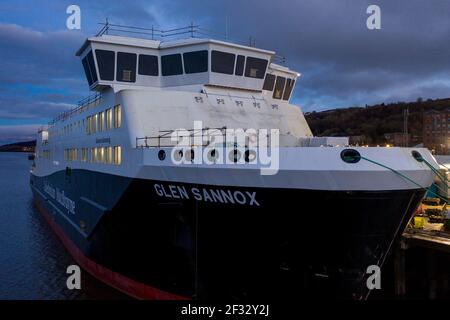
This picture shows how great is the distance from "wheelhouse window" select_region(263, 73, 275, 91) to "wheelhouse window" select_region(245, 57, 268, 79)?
91cm

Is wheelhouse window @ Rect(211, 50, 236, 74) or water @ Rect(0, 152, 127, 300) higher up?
wheelhouse window @ Rect(211, 50, 236, 74)

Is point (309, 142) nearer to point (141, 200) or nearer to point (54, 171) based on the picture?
point (141, 200)

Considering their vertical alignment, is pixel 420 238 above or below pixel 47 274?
above

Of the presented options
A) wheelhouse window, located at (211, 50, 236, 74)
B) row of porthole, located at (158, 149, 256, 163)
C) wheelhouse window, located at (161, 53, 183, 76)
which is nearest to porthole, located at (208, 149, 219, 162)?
row of porthole, located at (158, 149, 256, 163)

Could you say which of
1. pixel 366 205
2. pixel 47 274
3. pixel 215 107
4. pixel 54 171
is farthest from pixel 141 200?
pixel 54 171

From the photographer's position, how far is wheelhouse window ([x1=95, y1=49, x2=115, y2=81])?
1495 cm

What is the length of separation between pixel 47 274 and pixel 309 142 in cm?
1628

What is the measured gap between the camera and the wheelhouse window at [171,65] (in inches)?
589

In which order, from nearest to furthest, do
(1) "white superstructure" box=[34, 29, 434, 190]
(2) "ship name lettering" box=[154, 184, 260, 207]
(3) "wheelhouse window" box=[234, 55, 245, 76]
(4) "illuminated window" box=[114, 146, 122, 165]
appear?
(2) "ship name lettering" box=[154, 184, 260, 207]
(1) "white superstructure" box=[34, 29, 434, 190]
(4) "illuminated window" box=[114, 146, 122, 165]
(3) "wheelhouse window" box=[234, 55, 245, 76]

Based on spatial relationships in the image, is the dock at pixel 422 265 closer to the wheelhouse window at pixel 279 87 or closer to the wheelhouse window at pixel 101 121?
the wheelhouse window at pixel 279 87

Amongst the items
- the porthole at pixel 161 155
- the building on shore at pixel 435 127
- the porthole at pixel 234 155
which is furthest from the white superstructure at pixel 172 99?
the building on shore at pixel 435 127

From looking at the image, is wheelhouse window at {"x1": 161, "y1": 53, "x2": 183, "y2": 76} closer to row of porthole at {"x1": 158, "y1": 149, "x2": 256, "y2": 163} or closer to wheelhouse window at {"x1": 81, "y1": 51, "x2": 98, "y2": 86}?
wheelhouse window at {"x1": 81, "y1": 51, "x2": 98, "y2": 86}

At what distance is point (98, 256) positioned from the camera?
53.2ft

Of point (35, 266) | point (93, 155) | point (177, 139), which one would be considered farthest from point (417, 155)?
point (35, 266)
